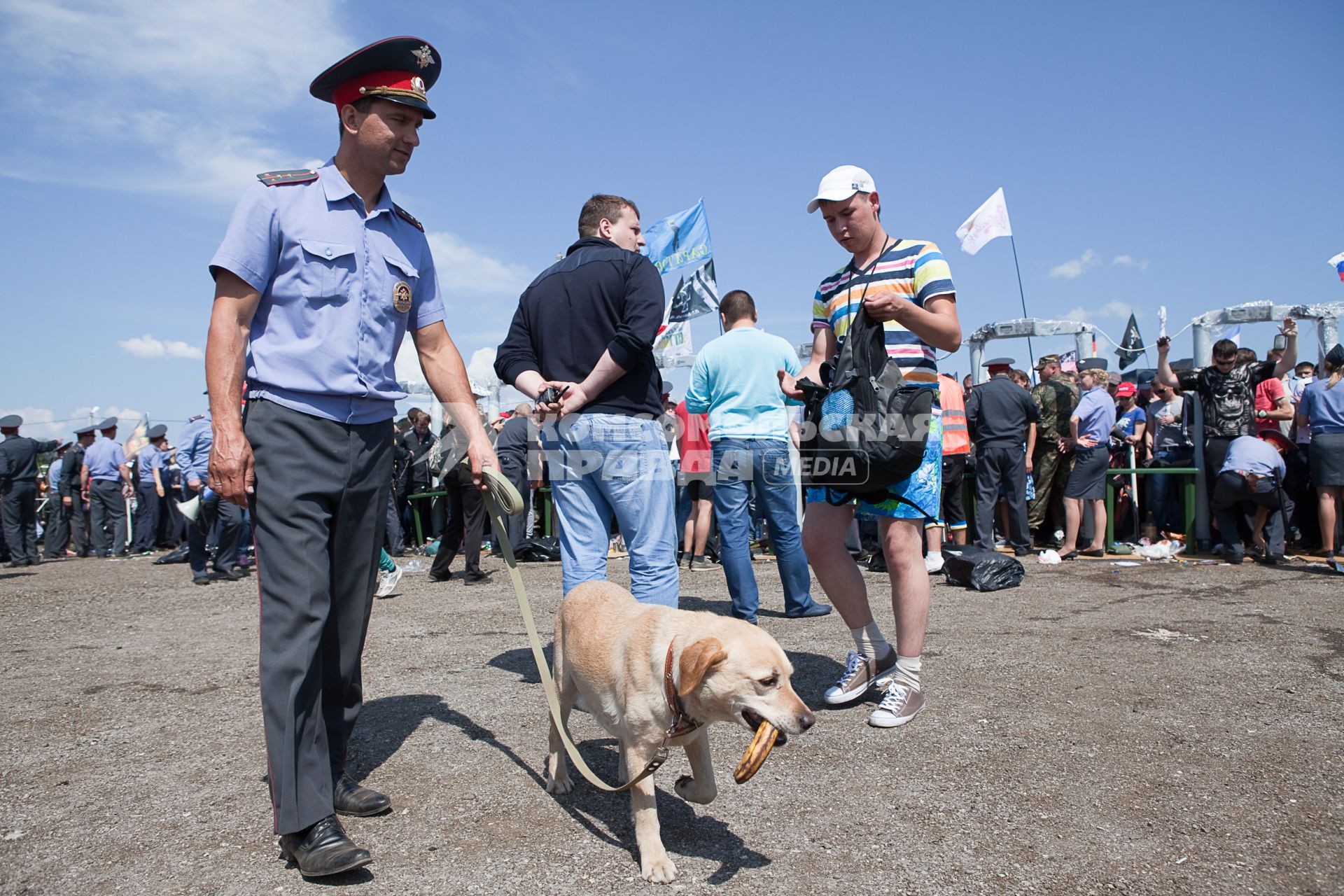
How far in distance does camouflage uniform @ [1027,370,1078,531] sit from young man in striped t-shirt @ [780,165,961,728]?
7.18 m

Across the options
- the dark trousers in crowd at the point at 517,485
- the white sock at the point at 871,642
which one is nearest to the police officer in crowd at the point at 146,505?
the dark trousers in crowd at the point at 517,485

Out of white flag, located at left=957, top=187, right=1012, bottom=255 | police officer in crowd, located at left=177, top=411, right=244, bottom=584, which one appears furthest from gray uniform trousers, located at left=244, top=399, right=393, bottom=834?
white flag, located at left=957, top=187, right=1012, bottom=255

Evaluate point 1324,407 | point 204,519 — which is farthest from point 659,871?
point 204,519

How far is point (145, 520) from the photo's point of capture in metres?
16.4

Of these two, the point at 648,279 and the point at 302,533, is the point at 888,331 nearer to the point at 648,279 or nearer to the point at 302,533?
the point at 648,279

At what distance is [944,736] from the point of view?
11.3ft

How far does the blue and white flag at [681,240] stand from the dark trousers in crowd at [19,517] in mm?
11205

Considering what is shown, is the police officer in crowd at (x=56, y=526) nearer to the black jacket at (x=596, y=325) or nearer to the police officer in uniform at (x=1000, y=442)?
the black jacket at (x=596, y=325)

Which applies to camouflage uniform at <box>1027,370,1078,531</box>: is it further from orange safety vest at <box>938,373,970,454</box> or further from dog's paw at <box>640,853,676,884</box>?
dog's paw at <box>640,853,676,884</box>

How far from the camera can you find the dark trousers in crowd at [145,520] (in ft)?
53.4

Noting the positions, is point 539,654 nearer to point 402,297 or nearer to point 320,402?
point 320,402

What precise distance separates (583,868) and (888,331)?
8.45 ft

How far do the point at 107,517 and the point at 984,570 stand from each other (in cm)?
1609

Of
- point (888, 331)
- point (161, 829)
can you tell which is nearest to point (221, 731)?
point (161, 829)
